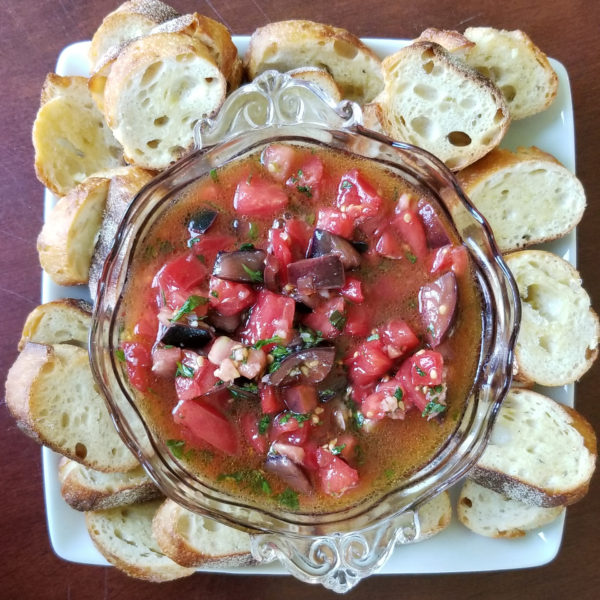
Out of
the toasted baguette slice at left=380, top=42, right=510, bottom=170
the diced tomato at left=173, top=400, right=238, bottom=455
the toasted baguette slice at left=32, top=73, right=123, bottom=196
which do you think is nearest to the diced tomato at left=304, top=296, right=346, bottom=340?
the diced tomato at left=173, top=400, right=238, bottom=455

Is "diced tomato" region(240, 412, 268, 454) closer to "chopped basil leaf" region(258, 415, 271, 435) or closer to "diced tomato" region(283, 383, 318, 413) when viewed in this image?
"chopped basil leaf" region(258, 415, 271, 435)

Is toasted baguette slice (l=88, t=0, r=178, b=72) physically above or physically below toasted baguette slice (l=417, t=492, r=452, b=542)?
above

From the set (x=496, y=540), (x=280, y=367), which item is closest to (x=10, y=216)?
(x=280, y=367)

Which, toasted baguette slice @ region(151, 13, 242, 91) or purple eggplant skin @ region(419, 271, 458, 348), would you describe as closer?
purple eggplant skin @ region(419, 271, 458, 348)

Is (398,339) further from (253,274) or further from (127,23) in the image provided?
(127,23)

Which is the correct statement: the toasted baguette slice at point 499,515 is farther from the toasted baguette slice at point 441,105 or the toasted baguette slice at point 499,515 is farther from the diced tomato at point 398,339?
the toasted baguette slice at point 441,105

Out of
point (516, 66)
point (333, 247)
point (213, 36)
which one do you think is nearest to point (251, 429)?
point (333, 247)

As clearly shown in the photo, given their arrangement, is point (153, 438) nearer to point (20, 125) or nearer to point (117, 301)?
point (117, 301)
